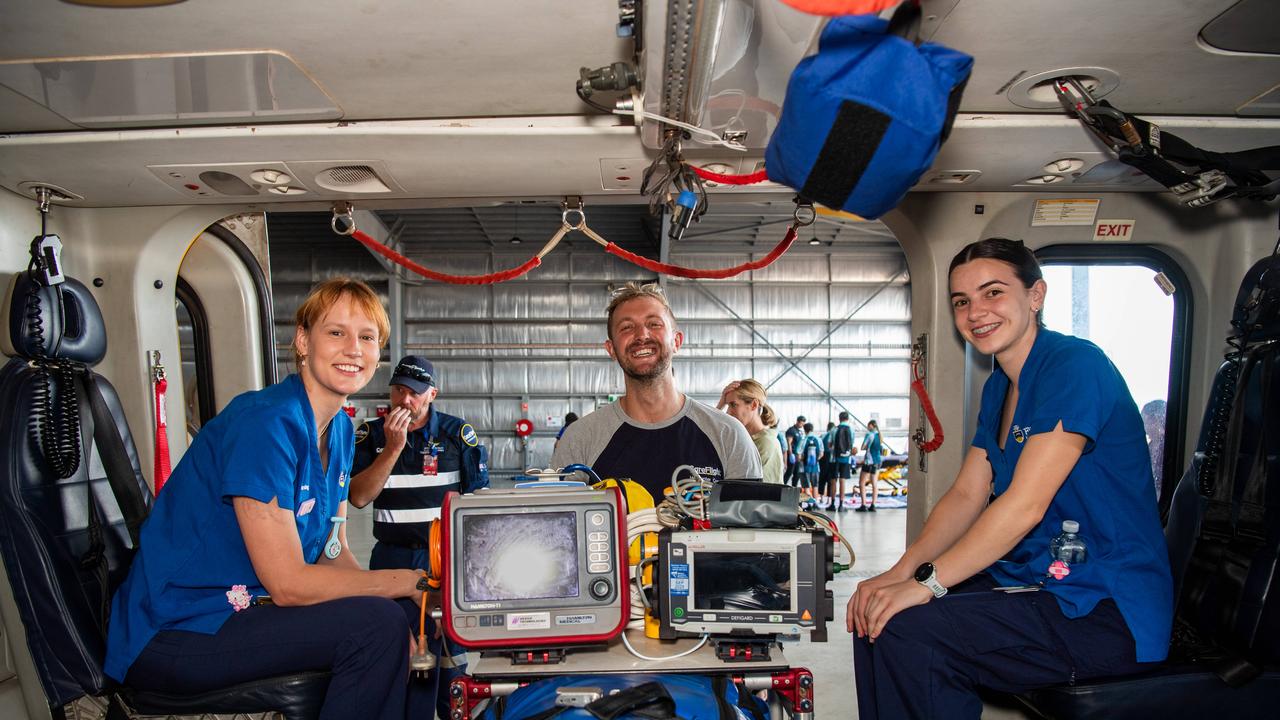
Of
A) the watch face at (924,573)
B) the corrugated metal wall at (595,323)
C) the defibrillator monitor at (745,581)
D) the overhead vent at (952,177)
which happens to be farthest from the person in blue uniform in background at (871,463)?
the defibrillator monitor at (745,581)

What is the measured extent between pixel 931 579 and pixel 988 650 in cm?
24

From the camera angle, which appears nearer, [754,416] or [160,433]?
[160,433]

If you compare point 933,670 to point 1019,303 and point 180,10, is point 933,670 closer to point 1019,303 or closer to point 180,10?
point 1019,303

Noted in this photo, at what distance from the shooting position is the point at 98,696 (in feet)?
7.53

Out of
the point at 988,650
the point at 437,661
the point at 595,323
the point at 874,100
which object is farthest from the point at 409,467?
the point at 595,323

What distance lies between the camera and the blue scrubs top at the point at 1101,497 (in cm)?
210

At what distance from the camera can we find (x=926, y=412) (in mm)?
3449

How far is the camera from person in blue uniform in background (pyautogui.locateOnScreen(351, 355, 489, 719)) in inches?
154

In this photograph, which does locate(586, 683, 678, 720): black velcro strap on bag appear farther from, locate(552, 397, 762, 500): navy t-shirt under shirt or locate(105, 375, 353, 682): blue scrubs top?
locate(552, 397, 762, 500): navy t-shirt under shirt

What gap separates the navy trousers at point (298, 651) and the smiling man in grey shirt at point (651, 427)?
1111 millimetres

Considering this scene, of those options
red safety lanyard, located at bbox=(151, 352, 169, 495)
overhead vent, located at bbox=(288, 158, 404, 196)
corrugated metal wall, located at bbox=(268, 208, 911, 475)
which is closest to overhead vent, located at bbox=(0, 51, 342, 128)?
overhead vent, located at bbox=(288, 158, 404, 196)

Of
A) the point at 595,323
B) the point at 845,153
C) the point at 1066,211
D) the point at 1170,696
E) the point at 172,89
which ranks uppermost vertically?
the point at 172,89

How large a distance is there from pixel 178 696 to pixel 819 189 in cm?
228

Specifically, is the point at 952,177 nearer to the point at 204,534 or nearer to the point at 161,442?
the point at 204,534
